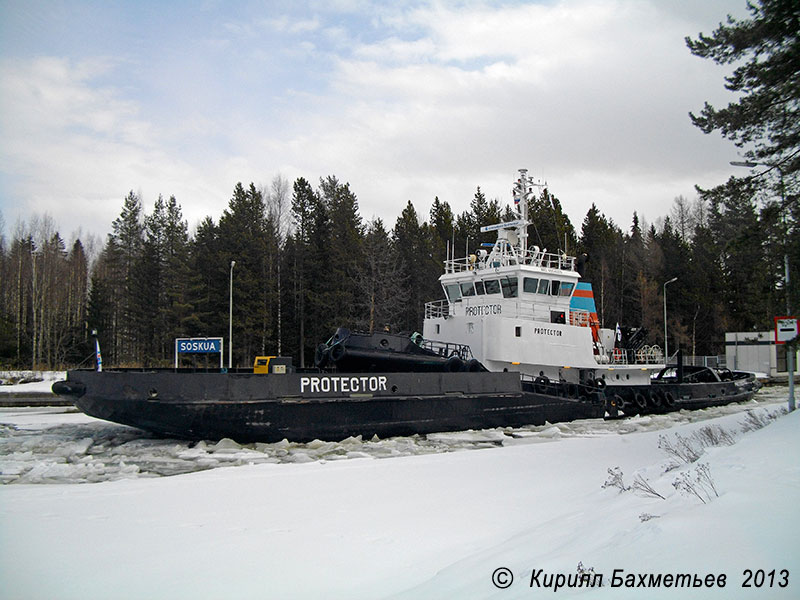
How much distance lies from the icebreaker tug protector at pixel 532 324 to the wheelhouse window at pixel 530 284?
27mm

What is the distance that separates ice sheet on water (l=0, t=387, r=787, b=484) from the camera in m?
9.11

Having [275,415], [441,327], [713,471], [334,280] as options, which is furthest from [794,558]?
[334,280]

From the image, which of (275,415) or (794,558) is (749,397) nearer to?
(275,415)

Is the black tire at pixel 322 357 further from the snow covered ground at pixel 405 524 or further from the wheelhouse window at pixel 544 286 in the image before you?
the wheelhouse window at pixel 544 286

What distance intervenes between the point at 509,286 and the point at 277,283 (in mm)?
20971

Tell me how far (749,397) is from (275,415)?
1756 centimetres

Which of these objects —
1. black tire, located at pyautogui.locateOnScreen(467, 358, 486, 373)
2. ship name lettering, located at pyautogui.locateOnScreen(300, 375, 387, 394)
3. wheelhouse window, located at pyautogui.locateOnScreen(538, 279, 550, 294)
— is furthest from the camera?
wheelhouse window, located at pyautogui.locateOnScreen(538, 279, 550, 294)

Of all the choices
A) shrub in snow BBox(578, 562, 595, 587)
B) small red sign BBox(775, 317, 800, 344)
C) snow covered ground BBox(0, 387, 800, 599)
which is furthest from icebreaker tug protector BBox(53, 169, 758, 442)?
shrub in snow BBox(578, 562, 595, 587)

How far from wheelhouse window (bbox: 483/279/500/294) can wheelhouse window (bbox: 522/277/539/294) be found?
0.68 metres

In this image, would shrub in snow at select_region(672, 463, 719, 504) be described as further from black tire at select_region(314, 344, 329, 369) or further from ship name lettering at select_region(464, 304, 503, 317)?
ship name lettering at select_region(464, 304, 503, 317)

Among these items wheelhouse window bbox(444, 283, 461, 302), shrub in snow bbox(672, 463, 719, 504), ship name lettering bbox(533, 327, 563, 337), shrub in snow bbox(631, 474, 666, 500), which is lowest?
shrub in snow bbox(631, 474, 666, 500)

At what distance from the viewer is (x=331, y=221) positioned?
117 ft

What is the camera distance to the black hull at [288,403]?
415 inches

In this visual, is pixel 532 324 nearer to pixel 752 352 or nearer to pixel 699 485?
pixel 699 485
